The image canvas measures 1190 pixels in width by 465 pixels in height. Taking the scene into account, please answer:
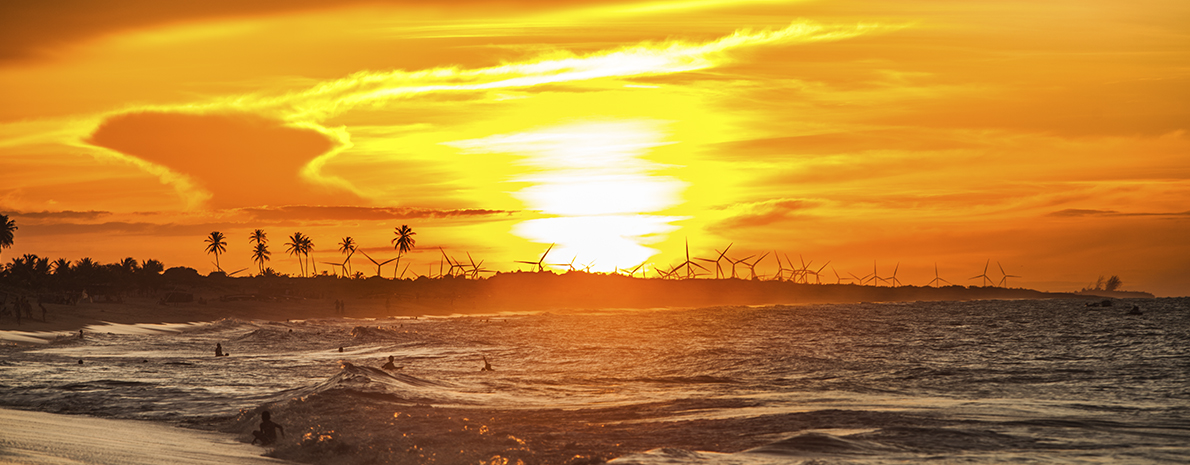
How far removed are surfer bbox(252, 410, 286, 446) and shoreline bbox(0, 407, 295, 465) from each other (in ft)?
1.51

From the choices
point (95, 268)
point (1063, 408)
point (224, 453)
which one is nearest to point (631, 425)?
point (224, 453)

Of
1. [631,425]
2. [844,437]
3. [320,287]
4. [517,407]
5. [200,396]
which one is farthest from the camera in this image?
[320,287]

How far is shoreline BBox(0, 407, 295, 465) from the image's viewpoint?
16.0 meters

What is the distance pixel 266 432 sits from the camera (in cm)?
2225

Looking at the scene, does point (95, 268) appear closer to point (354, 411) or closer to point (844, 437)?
point (354, 411)

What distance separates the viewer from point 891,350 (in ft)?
214

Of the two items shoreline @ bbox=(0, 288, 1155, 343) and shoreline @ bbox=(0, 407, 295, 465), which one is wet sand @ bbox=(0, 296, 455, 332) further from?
shoreline @ bbox=(0, 407, 295, 465)

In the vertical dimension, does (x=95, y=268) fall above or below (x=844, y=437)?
above

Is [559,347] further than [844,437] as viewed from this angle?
Yes

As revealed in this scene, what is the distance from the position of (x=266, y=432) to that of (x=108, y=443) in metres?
4.18

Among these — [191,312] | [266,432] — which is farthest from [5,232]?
[266,432]

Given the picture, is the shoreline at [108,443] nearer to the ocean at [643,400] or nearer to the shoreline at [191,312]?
the ocean at [643,400]

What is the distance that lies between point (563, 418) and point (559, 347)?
4240 cm

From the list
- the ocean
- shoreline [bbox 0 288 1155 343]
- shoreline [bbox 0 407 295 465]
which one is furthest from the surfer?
shoreline [bbox 0 288 1155 343]
